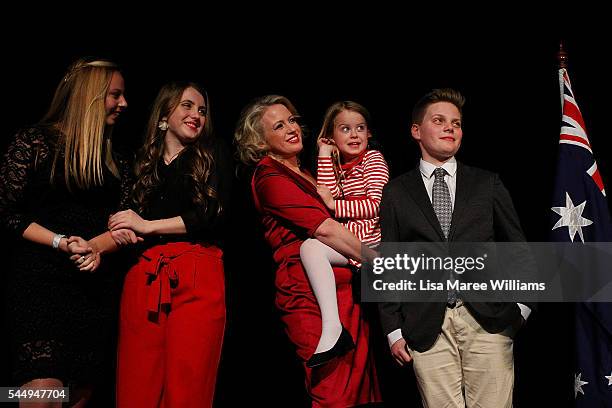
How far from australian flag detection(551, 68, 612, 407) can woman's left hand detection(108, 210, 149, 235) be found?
75.7 inches

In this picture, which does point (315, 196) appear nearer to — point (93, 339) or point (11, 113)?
point (93, 339)

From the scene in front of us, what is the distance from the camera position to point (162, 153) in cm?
349

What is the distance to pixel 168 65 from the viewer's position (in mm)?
4016

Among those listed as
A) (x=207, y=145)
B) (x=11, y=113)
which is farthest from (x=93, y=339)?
(x=11, y=113)

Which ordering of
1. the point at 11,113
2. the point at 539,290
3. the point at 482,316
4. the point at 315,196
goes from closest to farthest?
the point at 482,316 < the point at 539,290 < the point at 315,196 < the point at 11,113

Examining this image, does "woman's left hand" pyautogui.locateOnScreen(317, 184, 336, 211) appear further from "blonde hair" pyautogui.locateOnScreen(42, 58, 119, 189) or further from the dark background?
Answer: "blonde hair" pyautogui.locateOnScreen(42, 58, 119, 189)

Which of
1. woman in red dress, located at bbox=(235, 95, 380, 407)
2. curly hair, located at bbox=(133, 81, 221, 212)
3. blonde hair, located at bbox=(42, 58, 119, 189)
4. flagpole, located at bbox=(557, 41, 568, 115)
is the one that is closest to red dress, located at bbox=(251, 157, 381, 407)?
woman in red dress, located at bbox=(235, 95, 380, 407)

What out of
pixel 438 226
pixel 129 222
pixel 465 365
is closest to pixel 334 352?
pixel 465 365

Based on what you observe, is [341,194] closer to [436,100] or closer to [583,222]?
[436,100]

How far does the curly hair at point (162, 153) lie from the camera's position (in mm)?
3332

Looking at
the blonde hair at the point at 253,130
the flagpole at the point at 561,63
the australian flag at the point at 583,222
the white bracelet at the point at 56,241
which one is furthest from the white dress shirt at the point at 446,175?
the white bracelet at the point at 56,241

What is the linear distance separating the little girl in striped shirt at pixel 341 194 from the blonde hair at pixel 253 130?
266 millimetres

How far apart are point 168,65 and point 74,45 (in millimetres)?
509

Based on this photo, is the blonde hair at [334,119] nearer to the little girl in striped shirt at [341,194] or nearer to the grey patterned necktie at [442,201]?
the little girl in striped shirt at [341,194]
